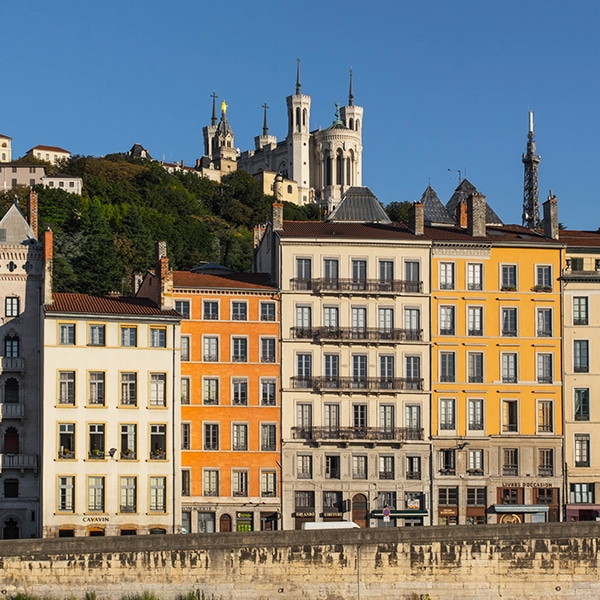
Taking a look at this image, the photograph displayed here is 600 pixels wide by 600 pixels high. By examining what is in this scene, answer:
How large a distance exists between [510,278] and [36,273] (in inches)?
887

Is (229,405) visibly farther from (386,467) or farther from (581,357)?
(581,357)

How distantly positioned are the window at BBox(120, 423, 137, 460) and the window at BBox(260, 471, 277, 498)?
654 centimetres

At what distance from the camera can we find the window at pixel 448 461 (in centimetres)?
6769

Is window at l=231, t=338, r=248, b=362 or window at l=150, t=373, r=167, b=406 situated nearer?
window at l=150, t=373, r=167, b=406

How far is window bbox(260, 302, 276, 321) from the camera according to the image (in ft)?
222

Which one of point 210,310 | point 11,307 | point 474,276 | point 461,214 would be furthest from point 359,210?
point 11,307

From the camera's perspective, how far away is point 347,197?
7525 cm

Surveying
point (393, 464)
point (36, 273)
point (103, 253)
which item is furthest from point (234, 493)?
point (103, 253)

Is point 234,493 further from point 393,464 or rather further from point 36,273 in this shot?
point 36,273

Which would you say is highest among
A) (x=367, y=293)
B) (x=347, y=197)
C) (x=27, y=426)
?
(x=347, y=197)

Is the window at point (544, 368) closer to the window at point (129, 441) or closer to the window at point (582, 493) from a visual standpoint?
the window at point (582, 493)

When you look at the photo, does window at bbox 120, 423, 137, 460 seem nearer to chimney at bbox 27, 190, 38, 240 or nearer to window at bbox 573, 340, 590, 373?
chimney at bbox 27, 190, 38, 240

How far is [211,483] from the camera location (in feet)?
216

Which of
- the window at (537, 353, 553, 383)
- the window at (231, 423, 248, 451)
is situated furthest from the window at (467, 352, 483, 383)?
the window at (231, 423, 248, 451)
